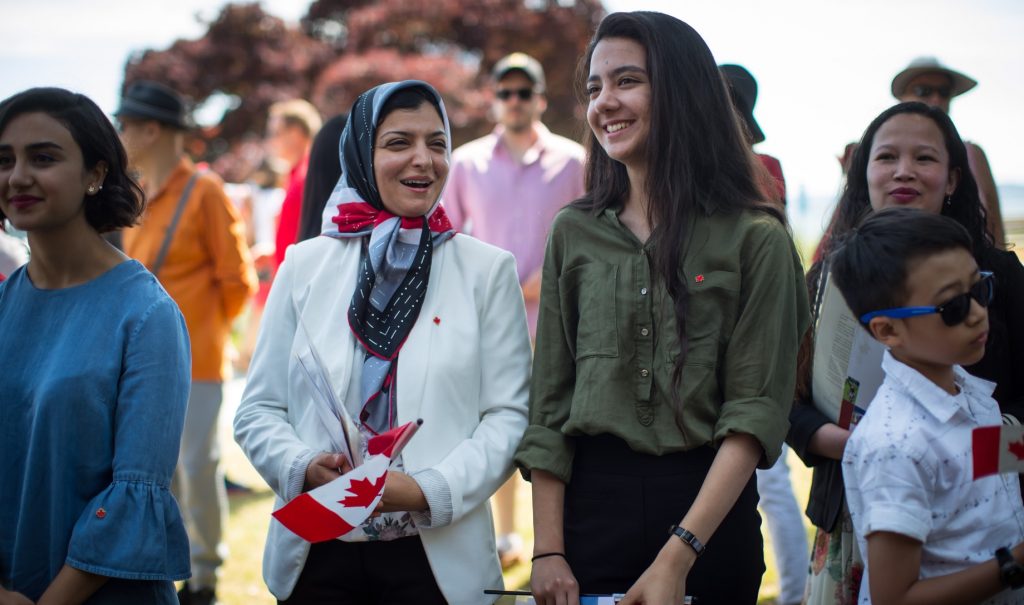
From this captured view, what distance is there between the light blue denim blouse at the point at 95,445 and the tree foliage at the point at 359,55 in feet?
36.1

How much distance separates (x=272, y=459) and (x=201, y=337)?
273 centimetres

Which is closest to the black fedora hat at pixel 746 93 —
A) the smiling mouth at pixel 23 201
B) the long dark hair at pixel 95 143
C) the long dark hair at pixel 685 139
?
the long dark hair at pixel 685 139

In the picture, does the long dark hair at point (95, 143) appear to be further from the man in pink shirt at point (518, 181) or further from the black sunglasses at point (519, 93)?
the black sunglasses at point (519, 93)

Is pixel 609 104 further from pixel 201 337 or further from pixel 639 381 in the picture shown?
pixel 201 337

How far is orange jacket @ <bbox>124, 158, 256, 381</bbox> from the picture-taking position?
5.02 meters

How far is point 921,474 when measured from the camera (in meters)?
2.15

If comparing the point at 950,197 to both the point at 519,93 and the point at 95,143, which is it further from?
the point at 519,93

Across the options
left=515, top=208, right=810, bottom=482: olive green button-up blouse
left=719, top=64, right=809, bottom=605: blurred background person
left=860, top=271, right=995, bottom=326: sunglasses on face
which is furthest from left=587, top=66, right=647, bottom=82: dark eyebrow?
left=719, top=64, right=809, bottom=605: blurred background person

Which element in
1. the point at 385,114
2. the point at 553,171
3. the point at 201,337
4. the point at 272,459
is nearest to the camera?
the point at 272,459

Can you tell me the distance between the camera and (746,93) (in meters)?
3.98

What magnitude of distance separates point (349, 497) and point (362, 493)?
3cm

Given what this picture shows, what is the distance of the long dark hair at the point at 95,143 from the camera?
260 cm

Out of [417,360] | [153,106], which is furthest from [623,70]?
[153,106]

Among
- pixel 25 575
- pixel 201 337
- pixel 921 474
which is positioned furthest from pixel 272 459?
pixel 201 337
